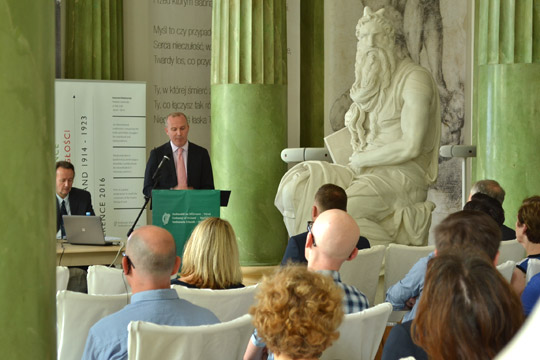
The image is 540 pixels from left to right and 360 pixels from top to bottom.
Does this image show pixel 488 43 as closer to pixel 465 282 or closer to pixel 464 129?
pixel 464 129

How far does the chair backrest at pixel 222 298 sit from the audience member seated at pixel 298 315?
4.35 feet

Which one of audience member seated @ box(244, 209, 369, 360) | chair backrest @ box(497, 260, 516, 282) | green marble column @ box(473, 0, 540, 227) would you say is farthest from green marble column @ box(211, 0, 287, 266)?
audience member seated @ box(244, 209, 369, 360)

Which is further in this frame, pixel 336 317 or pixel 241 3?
pixel 241 3

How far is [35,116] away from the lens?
2.44 metres

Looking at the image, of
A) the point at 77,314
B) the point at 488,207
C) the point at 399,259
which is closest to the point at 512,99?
the point at 488,207

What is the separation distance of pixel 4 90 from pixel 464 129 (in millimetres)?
11403

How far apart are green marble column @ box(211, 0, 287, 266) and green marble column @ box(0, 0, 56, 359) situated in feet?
24.2

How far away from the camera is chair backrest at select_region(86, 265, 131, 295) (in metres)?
4.34

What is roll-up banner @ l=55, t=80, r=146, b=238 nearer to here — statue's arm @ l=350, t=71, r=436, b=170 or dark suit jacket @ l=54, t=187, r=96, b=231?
dark suit jacket @ l=54, t=187, r=96, b=231

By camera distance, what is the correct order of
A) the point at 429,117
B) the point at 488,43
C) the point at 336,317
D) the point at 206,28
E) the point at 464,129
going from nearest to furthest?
the point at 336,317, the point at 429,117, the point at 488,43, the point at 206,28, the point at 464,129

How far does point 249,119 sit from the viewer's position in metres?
9.93

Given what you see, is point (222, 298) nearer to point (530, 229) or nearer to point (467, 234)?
point (467, 234)

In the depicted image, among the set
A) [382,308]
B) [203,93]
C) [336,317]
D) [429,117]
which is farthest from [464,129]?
[336,317]

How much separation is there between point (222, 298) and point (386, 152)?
16.5 ft
